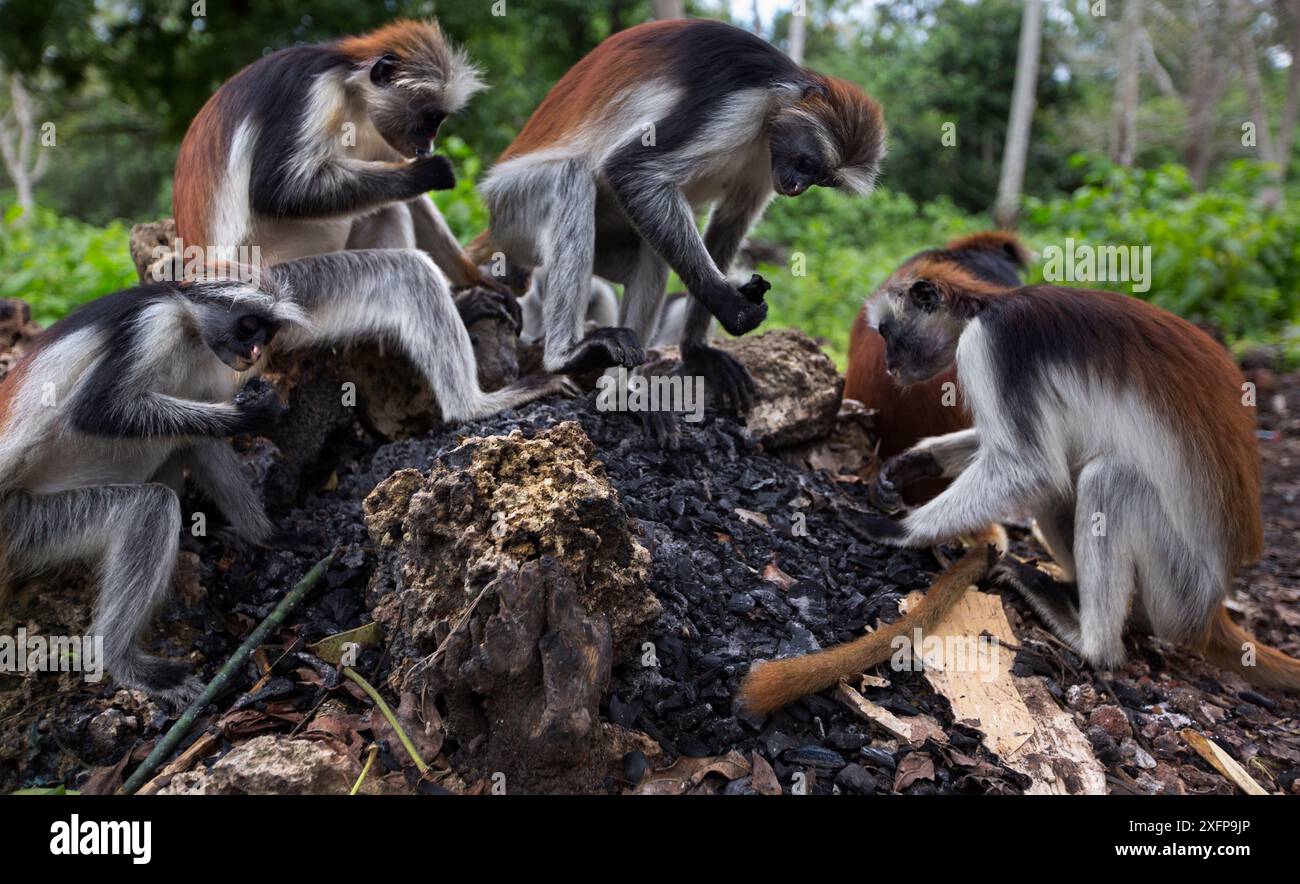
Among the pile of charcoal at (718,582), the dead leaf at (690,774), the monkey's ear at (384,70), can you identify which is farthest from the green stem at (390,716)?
the monkey's ear at (384,70)

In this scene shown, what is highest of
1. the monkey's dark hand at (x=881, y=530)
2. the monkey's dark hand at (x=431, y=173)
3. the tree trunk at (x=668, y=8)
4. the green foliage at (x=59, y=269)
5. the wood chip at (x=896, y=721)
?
the tree trunk at (x=668, y=8)

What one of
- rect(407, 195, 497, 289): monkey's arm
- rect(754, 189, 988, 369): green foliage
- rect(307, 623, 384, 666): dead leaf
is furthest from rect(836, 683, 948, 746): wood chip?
rect(754, 189, 988, 369): green foliage

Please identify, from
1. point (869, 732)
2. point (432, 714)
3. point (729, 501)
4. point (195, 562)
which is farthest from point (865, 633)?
point (195, 562)

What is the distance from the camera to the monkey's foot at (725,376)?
5.80 metres

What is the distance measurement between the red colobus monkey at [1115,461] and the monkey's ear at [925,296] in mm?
270

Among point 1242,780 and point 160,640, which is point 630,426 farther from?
point 1242,780

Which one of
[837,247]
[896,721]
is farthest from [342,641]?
[837,247]

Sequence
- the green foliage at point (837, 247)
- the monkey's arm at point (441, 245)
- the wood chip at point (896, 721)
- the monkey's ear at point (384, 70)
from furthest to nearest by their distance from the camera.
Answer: the green foliage at point (837, 247), the monkey's arm at point (441, 245), the monkey's ear at point (384, 70), the wood chip at point (896, 721)

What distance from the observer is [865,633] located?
455 centimetres

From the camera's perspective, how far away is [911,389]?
6.24m

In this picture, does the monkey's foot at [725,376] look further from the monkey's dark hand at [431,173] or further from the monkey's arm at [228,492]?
the monkey's arm at [228,492]

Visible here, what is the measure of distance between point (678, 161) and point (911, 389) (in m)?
2.21

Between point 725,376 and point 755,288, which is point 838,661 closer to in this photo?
point 755,288

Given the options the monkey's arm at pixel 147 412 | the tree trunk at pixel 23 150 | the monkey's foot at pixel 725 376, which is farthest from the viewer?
the tree trunk at pixel 23 150
